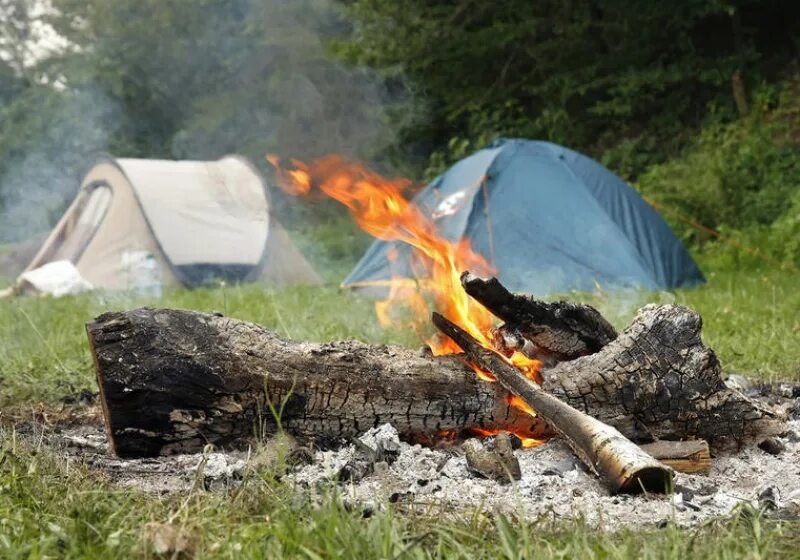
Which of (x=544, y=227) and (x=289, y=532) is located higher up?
(x=289, y=532)

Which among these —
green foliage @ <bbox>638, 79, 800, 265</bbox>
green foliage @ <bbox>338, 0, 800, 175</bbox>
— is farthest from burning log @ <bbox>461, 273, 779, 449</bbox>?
green foliage @ <bbox>338, 0, 800, 175</bbox>

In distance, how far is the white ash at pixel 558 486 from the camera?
2191mm

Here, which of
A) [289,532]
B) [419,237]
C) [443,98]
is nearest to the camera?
[289,532]

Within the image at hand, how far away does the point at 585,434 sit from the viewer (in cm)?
246

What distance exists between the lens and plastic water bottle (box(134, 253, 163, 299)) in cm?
958

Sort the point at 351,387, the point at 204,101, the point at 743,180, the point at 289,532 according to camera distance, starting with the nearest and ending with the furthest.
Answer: the point at 289,532, the point at 351,387, the point at 743,180, the point at 204,101

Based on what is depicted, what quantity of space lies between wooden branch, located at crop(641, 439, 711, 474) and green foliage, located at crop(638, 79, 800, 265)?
756cm

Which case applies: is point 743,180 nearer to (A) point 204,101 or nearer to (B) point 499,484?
(A) point 204,101

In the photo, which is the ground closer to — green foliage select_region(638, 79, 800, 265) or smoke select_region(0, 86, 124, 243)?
green foliage select_region(638, 79, 800, 265)

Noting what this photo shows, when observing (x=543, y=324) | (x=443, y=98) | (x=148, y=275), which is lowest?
(x=148, y=275)

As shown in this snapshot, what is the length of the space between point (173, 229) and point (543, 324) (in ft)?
26.5

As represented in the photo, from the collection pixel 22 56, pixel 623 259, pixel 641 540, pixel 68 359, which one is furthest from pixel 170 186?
pixel 22 56

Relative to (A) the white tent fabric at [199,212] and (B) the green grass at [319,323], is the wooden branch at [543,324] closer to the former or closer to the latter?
(B) the green grass at [319,323]

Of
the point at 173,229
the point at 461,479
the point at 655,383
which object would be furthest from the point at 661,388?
the point at 173,229
